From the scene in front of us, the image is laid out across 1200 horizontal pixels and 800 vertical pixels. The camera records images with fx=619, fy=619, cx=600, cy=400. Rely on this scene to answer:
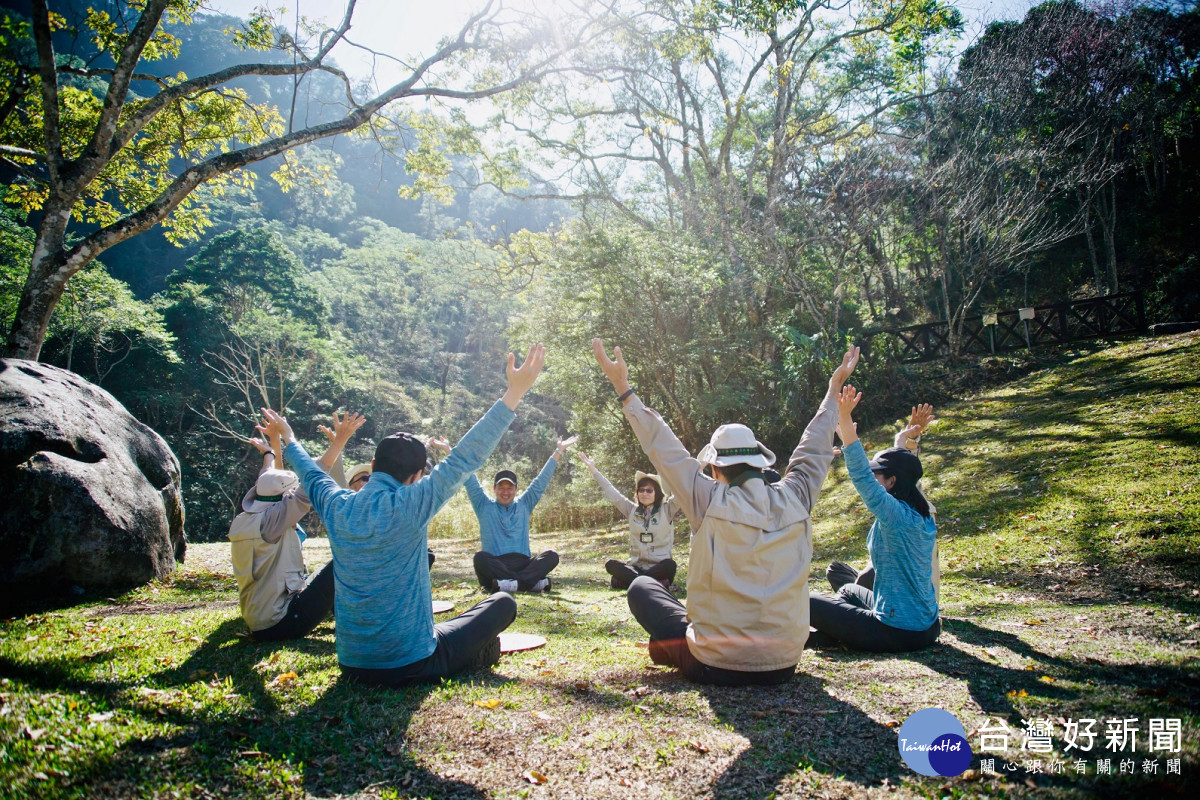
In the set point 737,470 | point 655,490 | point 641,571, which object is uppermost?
point 737,470

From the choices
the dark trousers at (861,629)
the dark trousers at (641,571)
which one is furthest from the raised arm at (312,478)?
the dark trousers at (641,571)

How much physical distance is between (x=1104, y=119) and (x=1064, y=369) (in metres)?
10.6

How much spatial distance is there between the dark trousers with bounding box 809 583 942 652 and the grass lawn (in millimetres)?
123

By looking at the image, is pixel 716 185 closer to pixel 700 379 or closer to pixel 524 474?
pixel 700 379

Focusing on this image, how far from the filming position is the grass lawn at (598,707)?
2.58 m

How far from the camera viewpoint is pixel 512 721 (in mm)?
3229

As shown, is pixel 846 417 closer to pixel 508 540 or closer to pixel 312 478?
pixel 312 478

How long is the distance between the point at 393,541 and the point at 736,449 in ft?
6.61

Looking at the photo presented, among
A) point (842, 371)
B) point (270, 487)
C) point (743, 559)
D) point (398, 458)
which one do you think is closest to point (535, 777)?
point (743, 559)

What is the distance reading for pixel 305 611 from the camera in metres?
4.87

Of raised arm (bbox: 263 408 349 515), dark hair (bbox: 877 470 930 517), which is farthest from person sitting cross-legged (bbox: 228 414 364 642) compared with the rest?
dark hair (bbox: 877 470 930 517)

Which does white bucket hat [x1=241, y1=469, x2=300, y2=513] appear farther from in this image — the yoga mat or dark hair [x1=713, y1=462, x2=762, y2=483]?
dark hair [x1=713, y1=462, x2=762, y2=483]

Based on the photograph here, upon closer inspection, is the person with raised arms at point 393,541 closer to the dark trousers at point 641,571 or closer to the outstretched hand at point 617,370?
the outstretched hand at point 617,370

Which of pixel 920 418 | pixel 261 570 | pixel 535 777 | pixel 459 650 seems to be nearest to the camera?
pixel 535 777
